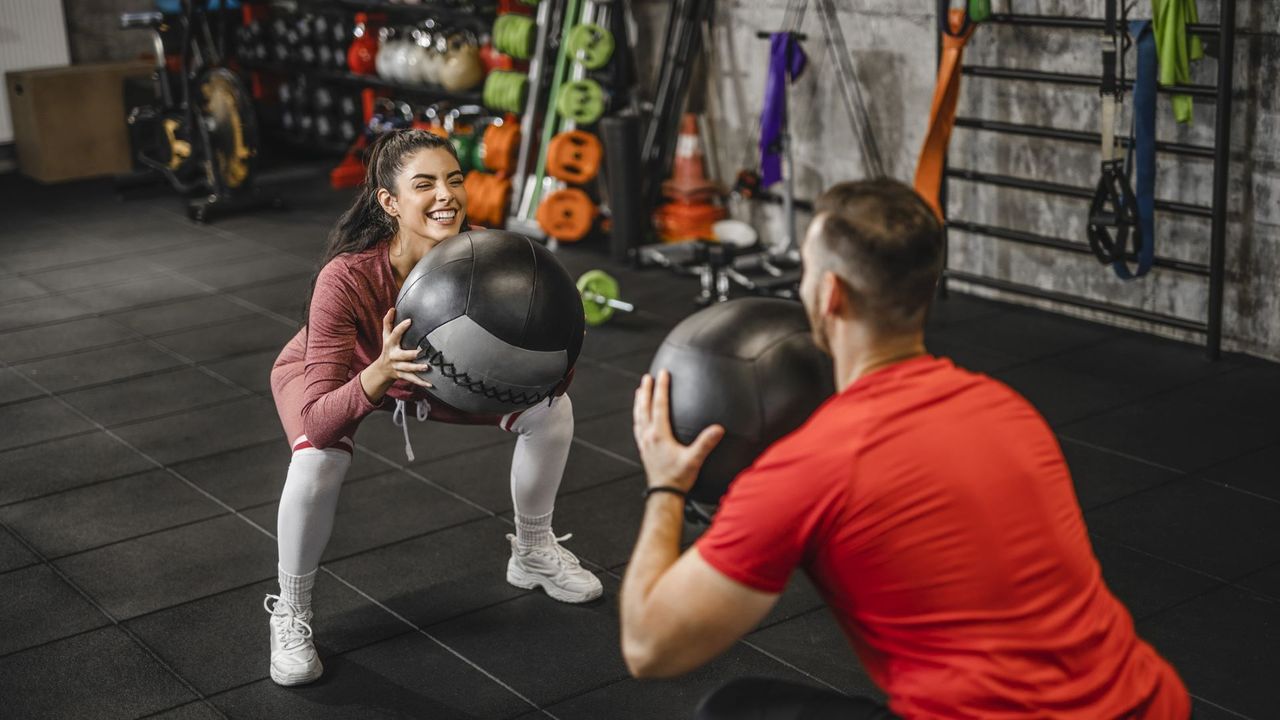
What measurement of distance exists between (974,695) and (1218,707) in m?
1.24

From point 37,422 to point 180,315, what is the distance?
4.06 feet

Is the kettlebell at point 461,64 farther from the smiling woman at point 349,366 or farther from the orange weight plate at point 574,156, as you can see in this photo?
the smiling woman at point 349,366

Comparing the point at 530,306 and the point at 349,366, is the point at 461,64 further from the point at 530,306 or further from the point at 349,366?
the point at 530,306

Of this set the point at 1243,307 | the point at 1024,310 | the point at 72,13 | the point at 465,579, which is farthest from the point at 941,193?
the point at 72,13

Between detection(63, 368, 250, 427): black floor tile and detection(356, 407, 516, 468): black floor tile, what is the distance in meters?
0.64

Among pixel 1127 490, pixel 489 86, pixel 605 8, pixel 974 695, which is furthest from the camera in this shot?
pixel 489 86

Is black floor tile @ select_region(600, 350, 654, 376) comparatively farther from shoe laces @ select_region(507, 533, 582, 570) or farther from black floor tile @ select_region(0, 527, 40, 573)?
black floor tile @ select_region(0, 527, 40, 573)

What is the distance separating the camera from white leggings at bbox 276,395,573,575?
2.42m

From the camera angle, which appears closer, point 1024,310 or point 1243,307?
point 1243,307

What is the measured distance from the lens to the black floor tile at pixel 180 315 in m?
5.10

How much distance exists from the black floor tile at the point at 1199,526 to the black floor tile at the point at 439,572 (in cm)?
135

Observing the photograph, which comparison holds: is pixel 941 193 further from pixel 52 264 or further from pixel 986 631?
pixel 52 264

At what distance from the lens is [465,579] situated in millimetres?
2928

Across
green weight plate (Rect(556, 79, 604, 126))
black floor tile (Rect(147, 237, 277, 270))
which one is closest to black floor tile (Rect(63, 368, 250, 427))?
black floor tile (Rect(147, 237, 277, 270))
